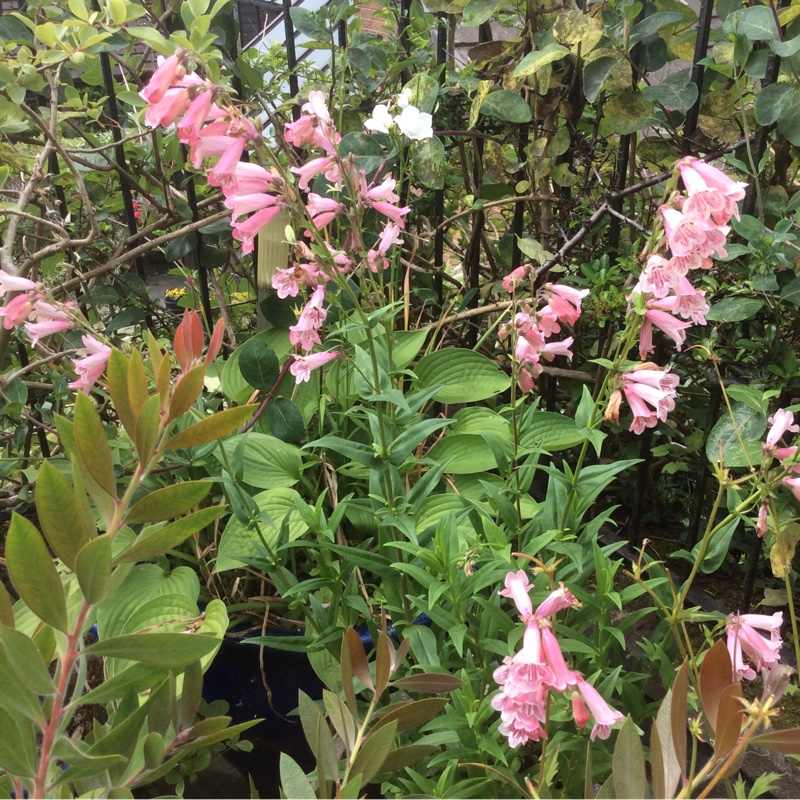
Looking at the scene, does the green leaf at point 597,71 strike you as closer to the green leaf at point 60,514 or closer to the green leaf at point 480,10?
the green leaf at point 480,10

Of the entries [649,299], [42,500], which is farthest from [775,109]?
[42,500]

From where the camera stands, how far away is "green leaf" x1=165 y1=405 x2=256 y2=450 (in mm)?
450

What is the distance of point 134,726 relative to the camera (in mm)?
454

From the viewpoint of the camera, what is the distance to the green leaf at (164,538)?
0.42 metres

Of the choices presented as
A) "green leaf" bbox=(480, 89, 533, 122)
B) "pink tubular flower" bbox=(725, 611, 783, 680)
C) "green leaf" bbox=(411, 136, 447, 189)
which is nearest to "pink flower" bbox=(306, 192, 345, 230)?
"green leaf" bbox=(411, 136, 447, 189)

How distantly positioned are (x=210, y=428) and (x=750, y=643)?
27.2 inches

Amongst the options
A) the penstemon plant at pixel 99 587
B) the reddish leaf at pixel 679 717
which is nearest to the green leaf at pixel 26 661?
the penstemon plant at pixel 99 587

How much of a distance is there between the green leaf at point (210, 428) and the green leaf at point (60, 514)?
0.07 metres

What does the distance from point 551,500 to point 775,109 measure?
830mm

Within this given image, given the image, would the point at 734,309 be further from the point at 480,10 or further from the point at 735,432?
the point at 480,10

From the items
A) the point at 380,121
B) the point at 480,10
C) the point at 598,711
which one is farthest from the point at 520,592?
the point at 480,10

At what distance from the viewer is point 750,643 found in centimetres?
78

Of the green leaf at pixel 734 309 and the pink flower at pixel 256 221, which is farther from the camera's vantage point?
the green leaf at pixel 734 309

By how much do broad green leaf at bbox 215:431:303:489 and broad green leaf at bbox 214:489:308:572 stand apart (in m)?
0.03
